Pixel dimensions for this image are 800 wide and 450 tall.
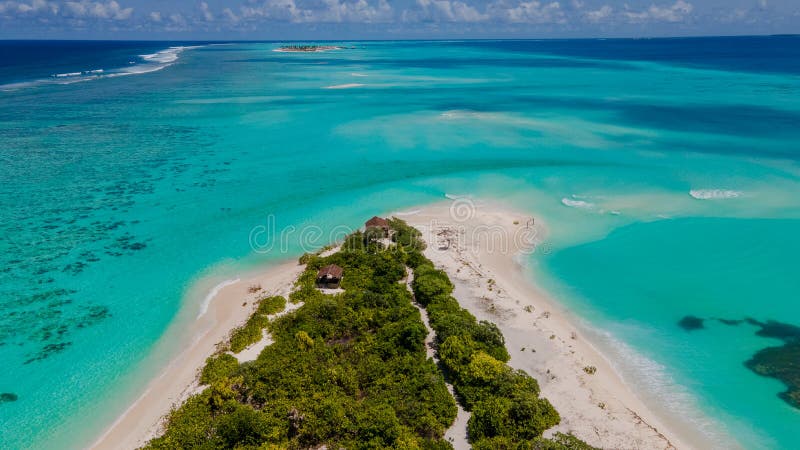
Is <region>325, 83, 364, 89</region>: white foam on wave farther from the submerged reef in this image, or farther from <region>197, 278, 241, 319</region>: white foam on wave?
the submerged reef

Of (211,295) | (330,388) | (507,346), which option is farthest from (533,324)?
(211,295)

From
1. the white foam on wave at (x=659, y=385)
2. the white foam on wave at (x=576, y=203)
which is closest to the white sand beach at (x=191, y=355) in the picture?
the white foam on wave at (x=659, y=385)

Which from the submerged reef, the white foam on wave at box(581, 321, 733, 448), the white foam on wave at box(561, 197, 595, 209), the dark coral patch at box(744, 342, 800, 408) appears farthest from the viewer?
the white foam on wave at box(561, 197, 595, 209)

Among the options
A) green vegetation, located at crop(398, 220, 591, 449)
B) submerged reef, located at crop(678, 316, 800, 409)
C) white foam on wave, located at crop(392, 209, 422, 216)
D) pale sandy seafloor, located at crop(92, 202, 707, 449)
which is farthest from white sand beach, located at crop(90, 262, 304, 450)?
submerged reef, located at crop(678, 316, 800, 409)

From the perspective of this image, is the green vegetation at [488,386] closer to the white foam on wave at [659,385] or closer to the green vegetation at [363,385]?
the green vegetation at [363,385]

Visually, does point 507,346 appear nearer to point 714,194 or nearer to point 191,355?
point 191,355

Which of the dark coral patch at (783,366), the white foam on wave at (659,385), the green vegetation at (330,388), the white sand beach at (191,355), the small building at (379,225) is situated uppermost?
the small building at (379,225)

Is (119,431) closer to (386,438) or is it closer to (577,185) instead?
(386,438)
